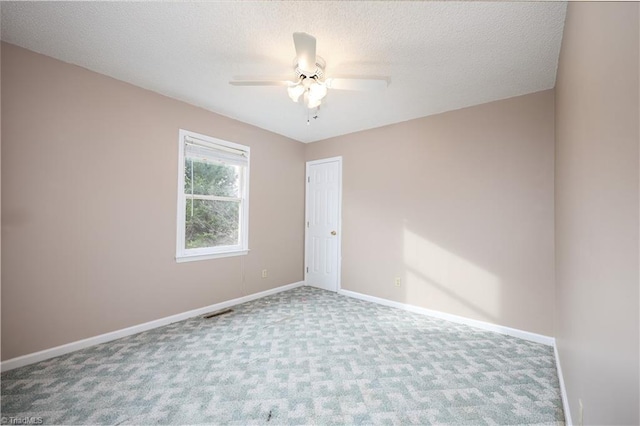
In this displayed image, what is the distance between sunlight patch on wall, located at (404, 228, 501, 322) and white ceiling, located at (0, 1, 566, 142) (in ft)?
6.00

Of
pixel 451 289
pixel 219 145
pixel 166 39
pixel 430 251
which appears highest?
A: pixel 166 39

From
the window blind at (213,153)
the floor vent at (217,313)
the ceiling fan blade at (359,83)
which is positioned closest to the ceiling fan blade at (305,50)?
the ceiling fan blade at (359,83)

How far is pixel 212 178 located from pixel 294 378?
101 inches

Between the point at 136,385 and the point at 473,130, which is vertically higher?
the point at 473,130

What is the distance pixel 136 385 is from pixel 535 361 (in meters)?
3.21

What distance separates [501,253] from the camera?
284 cm

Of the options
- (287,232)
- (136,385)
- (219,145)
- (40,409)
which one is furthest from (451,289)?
(40,409)

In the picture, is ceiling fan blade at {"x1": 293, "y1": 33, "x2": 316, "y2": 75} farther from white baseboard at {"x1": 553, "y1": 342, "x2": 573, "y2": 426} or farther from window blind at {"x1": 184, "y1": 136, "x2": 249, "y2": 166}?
white baseboard at {"x1": 553, "y1": 342, "x2": 573, "y2": 426}

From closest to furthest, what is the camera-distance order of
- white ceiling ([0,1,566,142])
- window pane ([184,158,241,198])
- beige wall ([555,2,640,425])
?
beige wall ([555,2,640,425])
white ceiling ([0,1,566,142])
window pane ([184,158,241,198])

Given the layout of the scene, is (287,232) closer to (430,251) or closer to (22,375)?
(430,251)

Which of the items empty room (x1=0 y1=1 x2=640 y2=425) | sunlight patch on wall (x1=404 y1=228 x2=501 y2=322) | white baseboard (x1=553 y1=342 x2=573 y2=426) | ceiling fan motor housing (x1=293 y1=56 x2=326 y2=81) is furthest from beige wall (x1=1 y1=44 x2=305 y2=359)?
white baseboard (x1=553 y1=342 x2=573 y2=426)

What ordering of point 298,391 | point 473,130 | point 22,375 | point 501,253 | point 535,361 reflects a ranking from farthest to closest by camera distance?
1. point 473,130
2. point 501,253
3. point 535,361
4. point 22,375
5. point 298,391

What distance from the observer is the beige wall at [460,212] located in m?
2.66

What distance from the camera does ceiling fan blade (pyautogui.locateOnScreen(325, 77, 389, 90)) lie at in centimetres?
202
